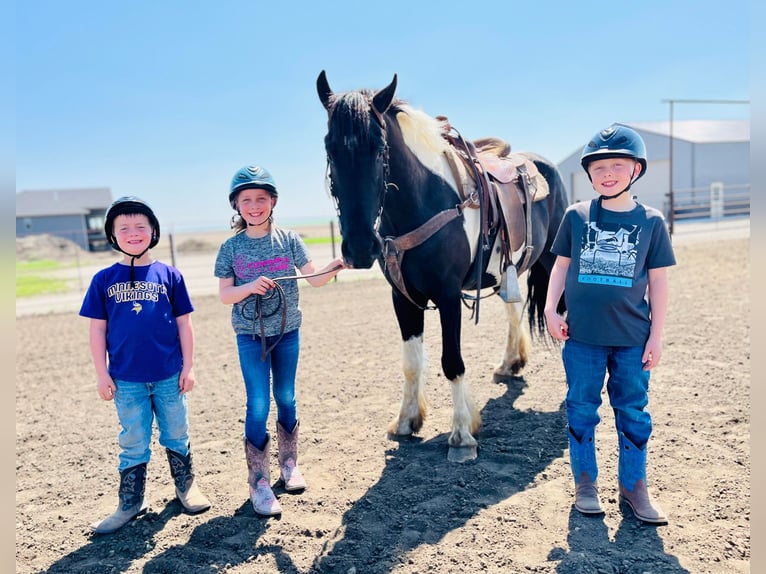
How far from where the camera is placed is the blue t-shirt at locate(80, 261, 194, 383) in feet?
7.98

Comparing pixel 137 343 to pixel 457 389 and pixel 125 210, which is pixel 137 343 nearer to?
pixel 125 210

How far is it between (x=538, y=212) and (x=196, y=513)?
3340mm

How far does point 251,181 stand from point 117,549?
1887 mm

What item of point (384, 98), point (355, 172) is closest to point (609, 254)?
point (355, 172)

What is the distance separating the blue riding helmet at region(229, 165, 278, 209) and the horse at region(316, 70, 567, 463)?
305 mm

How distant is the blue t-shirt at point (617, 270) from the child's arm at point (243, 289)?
4.99ft

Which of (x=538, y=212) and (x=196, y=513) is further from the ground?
(x=538, y=212)

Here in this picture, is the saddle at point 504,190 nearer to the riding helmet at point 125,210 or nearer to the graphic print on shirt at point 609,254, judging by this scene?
the graphic print on shirt at point 609,254

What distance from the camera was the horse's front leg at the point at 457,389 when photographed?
121 inches

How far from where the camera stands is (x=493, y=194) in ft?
11.0

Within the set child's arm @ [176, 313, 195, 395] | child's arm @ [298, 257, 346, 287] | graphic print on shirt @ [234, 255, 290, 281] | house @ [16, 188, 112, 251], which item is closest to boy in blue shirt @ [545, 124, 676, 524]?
child's arm @ [298, 257, 346, 287]

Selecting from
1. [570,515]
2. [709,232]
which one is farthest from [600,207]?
[709,232]

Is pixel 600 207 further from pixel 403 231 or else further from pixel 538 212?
pixel 538 212

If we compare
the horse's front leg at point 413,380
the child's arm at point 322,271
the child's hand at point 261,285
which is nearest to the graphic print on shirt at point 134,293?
the child's hand at point 261,285
